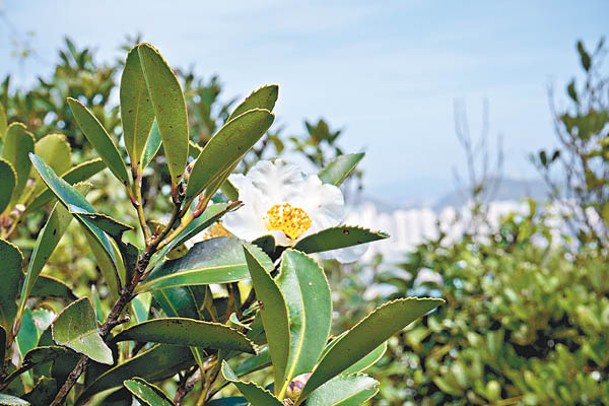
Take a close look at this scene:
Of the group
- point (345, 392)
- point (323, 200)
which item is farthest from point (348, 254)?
point (345, 392)

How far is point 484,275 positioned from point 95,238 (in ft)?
7.22

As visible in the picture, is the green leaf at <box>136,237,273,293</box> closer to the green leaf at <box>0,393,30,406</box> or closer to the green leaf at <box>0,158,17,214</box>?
the green leaf at <box>0,393,30,406</box>

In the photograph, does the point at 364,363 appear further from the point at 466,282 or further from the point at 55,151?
the point at 466,282

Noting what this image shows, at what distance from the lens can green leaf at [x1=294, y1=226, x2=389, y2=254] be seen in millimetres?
523

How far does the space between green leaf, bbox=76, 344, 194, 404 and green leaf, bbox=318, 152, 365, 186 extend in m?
0.23

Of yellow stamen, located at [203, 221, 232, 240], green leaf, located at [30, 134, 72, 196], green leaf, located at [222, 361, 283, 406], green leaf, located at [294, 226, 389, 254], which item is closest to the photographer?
green leaf, located at [222, 361, 283, 406]

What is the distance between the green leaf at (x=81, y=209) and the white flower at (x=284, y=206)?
0.11m

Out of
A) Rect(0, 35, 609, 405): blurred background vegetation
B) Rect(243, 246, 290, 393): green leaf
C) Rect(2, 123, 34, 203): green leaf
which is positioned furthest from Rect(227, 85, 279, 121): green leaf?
Rect(0, 35, 609, 405): blurred background vegetation

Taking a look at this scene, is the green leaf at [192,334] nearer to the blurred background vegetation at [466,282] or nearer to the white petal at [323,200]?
the white petal at [323,200]

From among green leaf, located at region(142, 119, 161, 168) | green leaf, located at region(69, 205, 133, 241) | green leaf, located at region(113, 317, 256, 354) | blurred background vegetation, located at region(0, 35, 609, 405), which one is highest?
green leaf, located at region(142, 119, 161, 168)

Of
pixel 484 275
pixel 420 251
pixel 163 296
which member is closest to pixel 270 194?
pixel 163 296

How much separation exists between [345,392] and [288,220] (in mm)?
170

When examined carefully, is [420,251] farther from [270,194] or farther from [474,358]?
[270,194]

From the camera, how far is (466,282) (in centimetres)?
246
